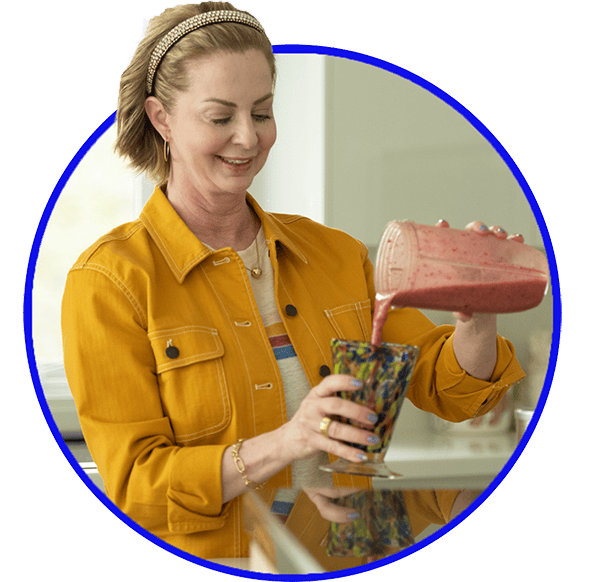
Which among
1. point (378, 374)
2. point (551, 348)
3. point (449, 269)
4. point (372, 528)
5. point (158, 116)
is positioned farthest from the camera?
point (551, 348)

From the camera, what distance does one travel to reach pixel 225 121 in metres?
1.28

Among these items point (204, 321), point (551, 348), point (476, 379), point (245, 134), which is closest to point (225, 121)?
point (245, 134)

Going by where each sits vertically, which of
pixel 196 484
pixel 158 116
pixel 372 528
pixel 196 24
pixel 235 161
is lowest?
pixel 372 528

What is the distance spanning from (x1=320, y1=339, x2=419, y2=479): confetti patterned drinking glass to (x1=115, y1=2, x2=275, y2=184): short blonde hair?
643 millimetres

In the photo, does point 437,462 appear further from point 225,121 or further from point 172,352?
point 225,121

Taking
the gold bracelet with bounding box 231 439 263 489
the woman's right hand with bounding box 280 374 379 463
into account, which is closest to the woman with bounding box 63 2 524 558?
the gold bracelet with bounding box 231 439 263 489

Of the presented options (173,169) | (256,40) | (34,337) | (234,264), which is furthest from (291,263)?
(34,337)

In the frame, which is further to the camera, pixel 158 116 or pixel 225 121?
pixel 158 116

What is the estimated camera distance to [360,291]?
1476mm

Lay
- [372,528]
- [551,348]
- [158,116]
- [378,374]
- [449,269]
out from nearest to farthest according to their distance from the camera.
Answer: [378,374] → [449,269] → [372,528] → [158,116] → [551,348]

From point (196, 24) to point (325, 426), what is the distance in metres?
0.81

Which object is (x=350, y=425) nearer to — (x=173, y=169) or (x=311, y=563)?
(x=311, y=563)

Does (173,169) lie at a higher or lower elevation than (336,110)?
lower

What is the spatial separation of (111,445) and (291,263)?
1.69 ft
